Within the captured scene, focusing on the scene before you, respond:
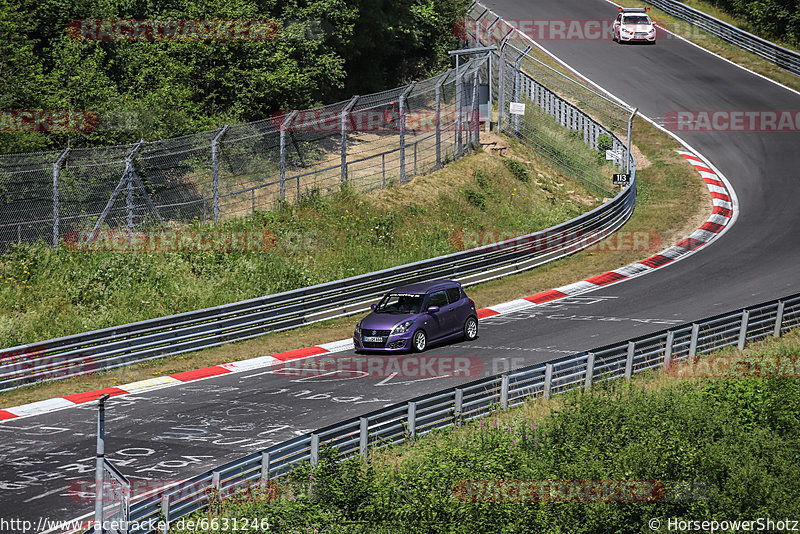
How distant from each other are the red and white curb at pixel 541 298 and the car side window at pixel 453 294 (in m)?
2.77

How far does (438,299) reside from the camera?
70.7 feet

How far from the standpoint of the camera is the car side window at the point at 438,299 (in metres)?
21.4

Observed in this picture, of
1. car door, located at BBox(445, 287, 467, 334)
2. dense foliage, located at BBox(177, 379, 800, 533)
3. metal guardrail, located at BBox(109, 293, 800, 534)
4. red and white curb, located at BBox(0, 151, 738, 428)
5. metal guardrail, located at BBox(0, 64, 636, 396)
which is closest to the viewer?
metal guardrail, located at BBox(109, 293, 800, 534)

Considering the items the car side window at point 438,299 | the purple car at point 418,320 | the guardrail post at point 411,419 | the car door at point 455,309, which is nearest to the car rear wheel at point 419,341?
the purple car at point 418,320

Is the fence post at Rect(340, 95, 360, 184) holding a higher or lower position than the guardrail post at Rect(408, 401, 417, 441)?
higher

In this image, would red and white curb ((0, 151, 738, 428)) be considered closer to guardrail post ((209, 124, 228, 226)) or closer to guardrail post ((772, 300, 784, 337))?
guardrail post ((772, 300, 784, 337))

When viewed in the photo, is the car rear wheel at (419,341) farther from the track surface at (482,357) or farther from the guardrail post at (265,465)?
the guardrail post at (265,465)

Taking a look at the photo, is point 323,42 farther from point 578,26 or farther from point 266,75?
point 578,26

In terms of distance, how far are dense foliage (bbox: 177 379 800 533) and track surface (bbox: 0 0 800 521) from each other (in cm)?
284

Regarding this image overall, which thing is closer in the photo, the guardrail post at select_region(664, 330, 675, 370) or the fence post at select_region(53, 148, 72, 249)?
the guardrail post at select_region(664, 330, 675, 370)

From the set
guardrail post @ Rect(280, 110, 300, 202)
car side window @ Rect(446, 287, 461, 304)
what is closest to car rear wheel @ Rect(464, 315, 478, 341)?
car side window @ Rect(446, 287, 461, 304)

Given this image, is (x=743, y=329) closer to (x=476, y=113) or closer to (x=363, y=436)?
(x=363, y=436)

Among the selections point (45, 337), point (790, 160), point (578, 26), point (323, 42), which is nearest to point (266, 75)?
point (323, 42)

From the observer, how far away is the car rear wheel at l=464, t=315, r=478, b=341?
22.1 m
